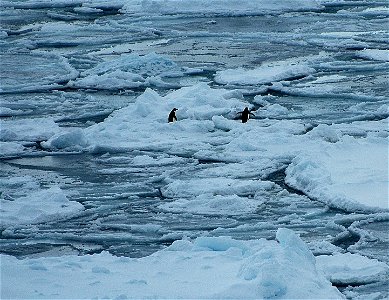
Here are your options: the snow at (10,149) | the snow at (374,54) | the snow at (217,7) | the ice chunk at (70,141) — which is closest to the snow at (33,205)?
the snow at (10,149)

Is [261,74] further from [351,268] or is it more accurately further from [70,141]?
[351,268]

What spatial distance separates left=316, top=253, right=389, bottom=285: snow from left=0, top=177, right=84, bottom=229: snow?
2496mm

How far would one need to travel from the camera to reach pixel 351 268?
281 inches

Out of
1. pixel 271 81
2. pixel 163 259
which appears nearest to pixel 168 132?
pixel 271 81

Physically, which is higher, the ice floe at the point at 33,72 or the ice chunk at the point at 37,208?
the ice chunk at the point at 37,208

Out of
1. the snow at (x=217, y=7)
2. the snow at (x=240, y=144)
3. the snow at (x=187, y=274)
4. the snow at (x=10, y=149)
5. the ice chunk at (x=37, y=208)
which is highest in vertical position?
the snow at (x=187, y=274)

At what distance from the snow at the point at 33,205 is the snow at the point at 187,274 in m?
1.50

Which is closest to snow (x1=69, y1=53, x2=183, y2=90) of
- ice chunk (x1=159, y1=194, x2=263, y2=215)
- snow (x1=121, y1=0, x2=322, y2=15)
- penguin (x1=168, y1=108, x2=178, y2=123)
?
penguin (x1=168, y1=108, x2=178, y2=123)

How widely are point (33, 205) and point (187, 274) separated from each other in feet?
8.49

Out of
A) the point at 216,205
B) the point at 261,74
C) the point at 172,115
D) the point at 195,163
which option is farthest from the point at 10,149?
the point at 261,74

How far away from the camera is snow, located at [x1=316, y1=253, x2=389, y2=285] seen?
22.7ft

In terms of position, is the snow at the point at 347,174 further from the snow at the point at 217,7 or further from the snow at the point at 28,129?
the snow at the point at 217,7

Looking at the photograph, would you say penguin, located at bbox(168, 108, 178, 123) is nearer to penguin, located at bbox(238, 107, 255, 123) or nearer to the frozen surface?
the frozen surface

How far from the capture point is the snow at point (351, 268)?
6914mm
